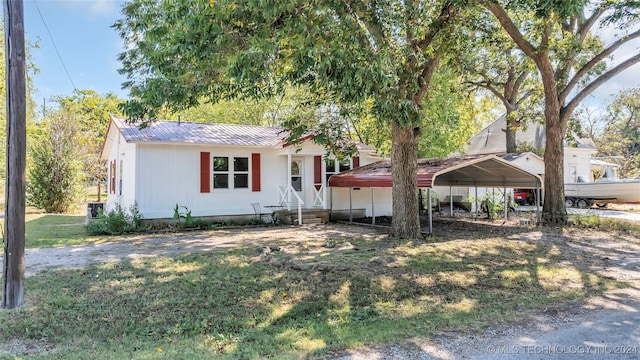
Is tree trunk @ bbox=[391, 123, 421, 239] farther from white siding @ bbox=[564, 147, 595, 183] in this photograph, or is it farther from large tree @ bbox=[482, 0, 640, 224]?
white siding @ bbox=[564, 147, 595, 183]

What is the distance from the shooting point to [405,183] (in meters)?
9.55

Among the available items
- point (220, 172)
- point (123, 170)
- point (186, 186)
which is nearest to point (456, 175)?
point (220, 172)

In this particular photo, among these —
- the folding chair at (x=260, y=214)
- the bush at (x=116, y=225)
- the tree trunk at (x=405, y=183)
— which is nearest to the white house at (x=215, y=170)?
the folding chair at (x=260, y=214)

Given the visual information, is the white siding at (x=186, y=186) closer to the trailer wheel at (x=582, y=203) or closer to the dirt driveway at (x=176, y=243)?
the dirt driveway at (x=176, y=243)

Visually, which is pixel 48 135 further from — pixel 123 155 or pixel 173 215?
pixel 173 215

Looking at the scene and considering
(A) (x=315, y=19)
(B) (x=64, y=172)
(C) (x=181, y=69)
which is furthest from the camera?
(B) (x=64, y=172)

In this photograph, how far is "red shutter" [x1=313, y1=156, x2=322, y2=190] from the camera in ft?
48.4

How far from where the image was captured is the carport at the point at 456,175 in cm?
1066

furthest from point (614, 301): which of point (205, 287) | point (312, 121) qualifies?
point (312, 121)

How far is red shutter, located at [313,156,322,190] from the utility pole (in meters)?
10.6

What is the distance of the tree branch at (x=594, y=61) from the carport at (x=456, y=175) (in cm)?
295

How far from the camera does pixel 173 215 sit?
40.6 ft

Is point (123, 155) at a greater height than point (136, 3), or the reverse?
point (136, 3)

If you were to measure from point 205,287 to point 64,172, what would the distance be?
53.6 ft
